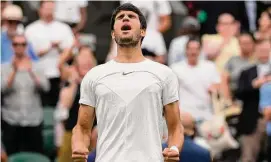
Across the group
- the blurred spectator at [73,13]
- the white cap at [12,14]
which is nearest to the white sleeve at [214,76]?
the blurred spectator at [73,13]

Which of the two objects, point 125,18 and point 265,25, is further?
point 265,25

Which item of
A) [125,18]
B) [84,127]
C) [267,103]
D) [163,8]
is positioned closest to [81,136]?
[84,127]

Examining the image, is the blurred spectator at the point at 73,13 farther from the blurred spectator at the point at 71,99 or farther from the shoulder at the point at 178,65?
the blurred spectator at the point at 71,99

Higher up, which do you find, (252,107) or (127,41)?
(127,41)

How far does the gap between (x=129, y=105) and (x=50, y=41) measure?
8.37 m

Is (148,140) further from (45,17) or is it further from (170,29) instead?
(170,29)

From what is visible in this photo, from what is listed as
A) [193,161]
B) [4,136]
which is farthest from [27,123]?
[193,161]

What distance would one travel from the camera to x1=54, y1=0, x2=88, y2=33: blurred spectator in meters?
Answer: 17.5

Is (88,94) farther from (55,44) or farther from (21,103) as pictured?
(55,44)

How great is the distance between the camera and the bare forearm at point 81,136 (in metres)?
8.30

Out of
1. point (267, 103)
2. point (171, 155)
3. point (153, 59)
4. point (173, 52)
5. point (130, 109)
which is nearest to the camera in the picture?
point (171, 155)

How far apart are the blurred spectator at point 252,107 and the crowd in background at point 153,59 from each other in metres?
0.01

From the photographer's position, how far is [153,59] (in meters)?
13.8

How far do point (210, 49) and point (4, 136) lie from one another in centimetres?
404
